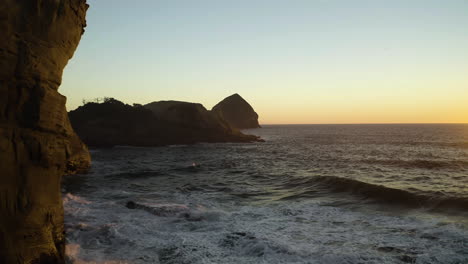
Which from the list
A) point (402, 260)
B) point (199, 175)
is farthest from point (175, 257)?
point (199, 175)

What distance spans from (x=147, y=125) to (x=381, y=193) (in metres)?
54.6

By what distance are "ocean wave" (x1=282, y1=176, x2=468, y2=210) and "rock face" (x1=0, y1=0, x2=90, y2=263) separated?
1368 cm

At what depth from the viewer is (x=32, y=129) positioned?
8.11m

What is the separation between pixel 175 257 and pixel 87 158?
813 inches

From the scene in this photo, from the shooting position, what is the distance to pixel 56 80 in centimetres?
892

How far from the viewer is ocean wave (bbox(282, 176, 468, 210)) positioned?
17141mm

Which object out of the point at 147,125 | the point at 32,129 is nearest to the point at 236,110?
the point at 147,125

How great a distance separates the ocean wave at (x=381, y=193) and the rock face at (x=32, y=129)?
539 inches

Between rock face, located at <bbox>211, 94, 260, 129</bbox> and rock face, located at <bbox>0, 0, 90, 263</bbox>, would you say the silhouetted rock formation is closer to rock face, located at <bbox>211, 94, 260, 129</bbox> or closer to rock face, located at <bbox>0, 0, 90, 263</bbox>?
rock face, located at <bbox>0, 0, 90, 263</bbox>

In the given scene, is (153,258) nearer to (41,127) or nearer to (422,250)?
(41,127)

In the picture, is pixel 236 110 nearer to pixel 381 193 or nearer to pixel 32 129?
pixel 381 193

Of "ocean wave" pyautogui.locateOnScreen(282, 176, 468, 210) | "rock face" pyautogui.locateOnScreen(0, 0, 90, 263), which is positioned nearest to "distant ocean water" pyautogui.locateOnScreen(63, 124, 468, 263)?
"ocean wave" pyautogui.locateOnScreen(282, 176, 468, 210)

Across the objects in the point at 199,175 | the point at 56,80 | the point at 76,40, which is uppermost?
the point at 76,40

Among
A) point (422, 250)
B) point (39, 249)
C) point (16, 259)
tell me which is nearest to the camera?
point (16, 259)
